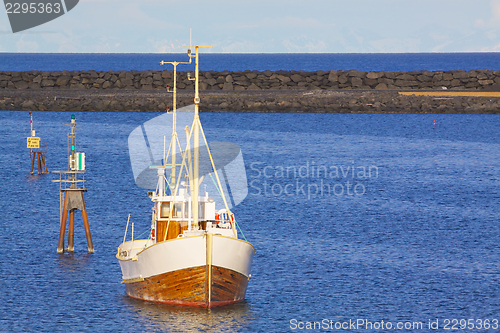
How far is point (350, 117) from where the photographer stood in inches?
5261

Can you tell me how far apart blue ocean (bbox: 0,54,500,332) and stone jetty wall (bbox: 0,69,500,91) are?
49.8m

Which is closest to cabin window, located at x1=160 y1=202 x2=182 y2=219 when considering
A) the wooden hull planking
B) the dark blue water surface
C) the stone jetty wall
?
the wooden hull planking

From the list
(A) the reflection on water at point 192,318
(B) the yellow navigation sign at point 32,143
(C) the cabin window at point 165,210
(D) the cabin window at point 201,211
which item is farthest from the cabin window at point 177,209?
(B) the yellow navigation sign at point 32,143

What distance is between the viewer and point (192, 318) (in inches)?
1230

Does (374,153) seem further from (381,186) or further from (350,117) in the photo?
(350,117)

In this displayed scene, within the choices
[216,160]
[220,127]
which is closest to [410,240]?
[216,160]

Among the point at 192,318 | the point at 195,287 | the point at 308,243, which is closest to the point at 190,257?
the point at 195,287

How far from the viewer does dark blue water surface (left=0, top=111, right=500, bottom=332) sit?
32969 millimetres

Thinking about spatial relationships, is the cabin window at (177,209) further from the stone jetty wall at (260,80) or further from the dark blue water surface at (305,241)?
the stone jetty wall at (260,80)

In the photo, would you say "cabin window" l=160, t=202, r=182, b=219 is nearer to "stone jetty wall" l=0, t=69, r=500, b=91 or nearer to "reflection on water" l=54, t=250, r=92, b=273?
"reflection on water" l=54, t=250, r=92, b=273

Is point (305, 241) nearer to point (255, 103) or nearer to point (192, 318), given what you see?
point (192, 318)

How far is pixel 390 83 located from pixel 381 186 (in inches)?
3319

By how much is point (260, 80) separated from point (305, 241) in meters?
106

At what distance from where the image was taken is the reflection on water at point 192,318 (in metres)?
30.6
